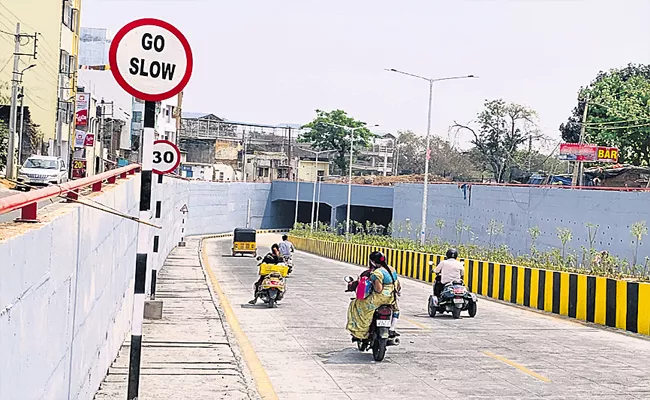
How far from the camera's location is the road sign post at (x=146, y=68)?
7.01 metres

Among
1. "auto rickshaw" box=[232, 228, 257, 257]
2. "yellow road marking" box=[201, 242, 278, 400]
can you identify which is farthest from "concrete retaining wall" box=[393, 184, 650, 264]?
"yellow road marking" box=[201, 242, 278, 400]

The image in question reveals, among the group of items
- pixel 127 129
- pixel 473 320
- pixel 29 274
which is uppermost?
pixel 127 129

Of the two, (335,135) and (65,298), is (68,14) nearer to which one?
(65,298)

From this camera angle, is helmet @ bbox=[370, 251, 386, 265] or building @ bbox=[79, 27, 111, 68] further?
building @ bbox=[79, 27, 111, 68]

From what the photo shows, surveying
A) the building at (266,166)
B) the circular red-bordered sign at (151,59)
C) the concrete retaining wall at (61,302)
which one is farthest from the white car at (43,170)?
the building at (266,166)

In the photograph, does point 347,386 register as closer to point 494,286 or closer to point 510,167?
point 494,286

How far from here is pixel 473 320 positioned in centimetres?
1808

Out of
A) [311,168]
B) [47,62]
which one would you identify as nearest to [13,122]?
[47,62]

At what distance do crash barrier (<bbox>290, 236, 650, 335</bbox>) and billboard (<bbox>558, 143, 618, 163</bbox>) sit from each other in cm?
3213

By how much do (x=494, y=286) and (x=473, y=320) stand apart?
6082 millimetres

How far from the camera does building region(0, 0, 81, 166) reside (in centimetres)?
4509

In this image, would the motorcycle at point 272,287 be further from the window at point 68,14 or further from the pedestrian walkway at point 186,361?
the window at point 68,14

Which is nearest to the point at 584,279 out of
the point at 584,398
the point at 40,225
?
the point at 584,398

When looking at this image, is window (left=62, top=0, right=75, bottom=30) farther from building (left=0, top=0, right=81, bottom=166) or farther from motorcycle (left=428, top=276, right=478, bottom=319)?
motorcycle (left=428, top=276, right=478, bottom=319)
